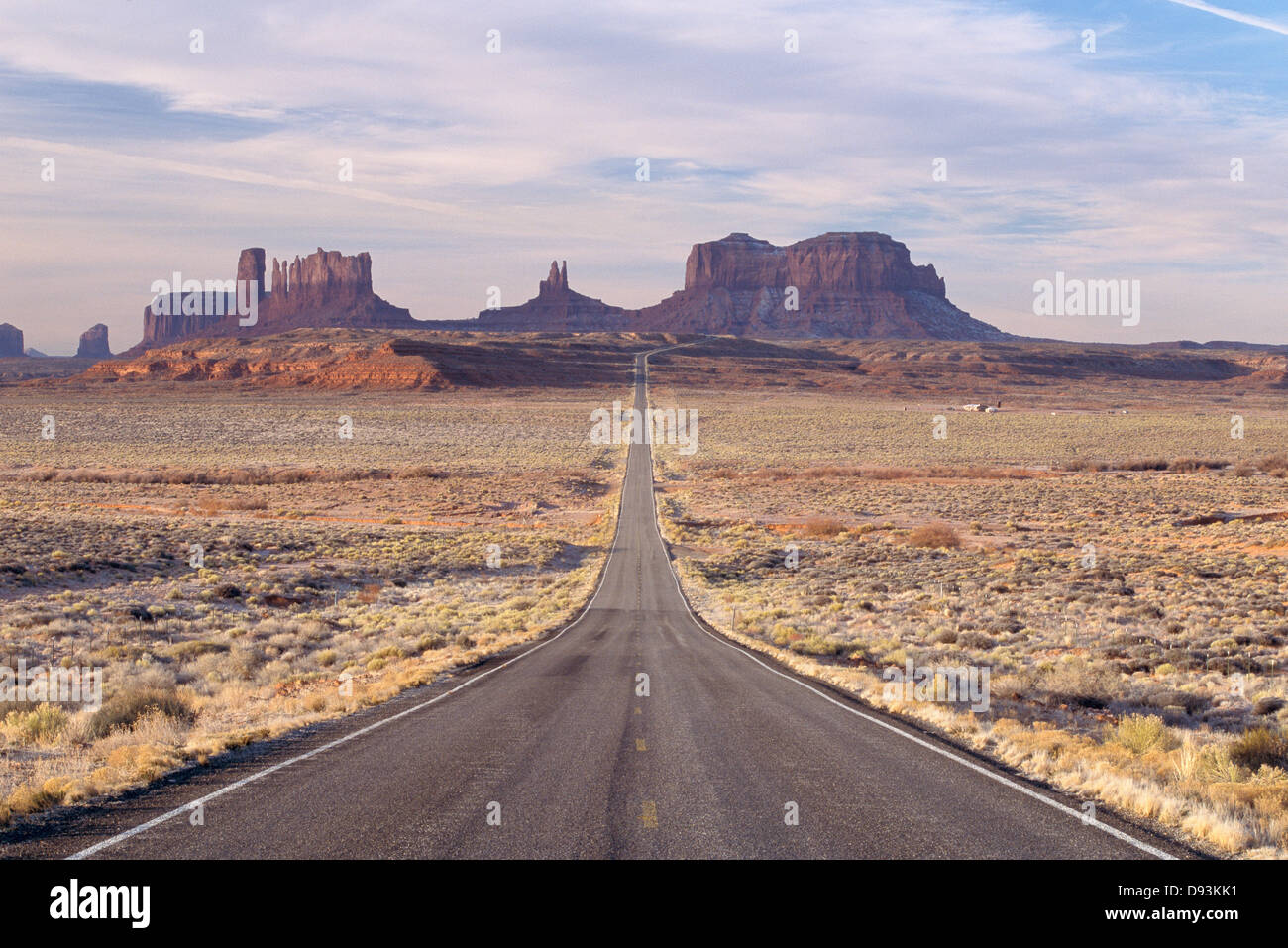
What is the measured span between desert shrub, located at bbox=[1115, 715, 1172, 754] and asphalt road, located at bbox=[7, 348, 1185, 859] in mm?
2257

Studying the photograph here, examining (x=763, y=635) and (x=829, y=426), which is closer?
(x=763, y=635)

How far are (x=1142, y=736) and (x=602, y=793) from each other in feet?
22.8

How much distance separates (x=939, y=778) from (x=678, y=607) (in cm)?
2264

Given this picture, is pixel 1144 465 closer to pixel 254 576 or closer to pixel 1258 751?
pixel 254 576

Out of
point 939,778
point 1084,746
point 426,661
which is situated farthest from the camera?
point 426,661

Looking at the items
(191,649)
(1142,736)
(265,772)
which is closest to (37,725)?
(265,772)

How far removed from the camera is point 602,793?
8516 millimetres

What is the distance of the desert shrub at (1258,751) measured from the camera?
10359mm

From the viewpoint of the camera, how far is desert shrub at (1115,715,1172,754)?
10.8m

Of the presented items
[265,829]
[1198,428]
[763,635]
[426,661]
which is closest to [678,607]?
[763,635]

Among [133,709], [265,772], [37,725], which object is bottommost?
[133,709]

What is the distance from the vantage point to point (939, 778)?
30.4 feet

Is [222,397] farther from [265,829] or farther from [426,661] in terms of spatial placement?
[265,829]

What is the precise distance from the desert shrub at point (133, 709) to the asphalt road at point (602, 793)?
302cm
